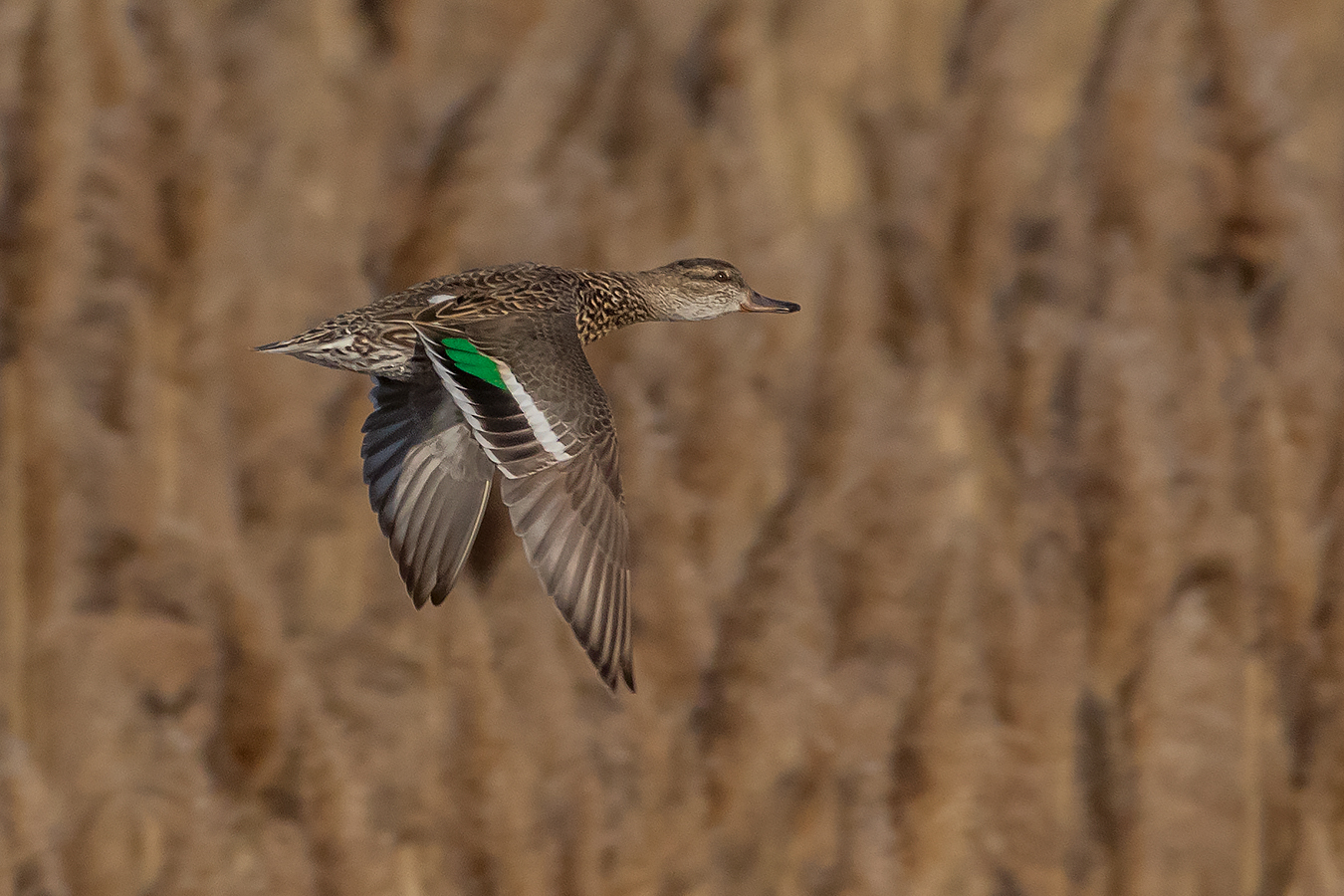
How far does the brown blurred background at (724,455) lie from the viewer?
2.90m

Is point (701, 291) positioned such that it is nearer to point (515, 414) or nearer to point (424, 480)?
point (424, 480)

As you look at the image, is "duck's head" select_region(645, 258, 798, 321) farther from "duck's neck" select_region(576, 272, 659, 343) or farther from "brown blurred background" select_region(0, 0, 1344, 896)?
"brown blurred background" select_region(0, 0, 1344, 896)

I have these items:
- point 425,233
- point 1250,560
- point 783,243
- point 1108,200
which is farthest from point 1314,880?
point 425,233

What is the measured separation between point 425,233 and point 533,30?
18.9 inches

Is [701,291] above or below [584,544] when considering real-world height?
above

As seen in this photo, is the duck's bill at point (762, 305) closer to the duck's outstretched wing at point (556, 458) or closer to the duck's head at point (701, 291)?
the duck's head at point (701, 291)

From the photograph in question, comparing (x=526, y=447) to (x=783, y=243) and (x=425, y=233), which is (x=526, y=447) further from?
(x=783, y=243)

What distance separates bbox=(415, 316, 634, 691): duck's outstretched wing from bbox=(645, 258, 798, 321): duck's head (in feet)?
1.68

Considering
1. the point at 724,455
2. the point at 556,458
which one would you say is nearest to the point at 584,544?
the point at 556,458

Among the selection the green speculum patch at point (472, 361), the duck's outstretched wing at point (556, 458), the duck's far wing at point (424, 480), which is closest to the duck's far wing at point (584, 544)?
the duck's outstretched wing at point (556, 458)

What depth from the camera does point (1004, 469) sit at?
3.10 metres

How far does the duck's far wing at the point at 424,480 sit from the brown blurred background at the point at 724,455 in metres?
0.91

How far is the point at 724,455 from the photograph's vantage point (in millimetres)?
2943

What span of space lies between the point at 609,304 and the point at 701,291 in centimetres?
20
